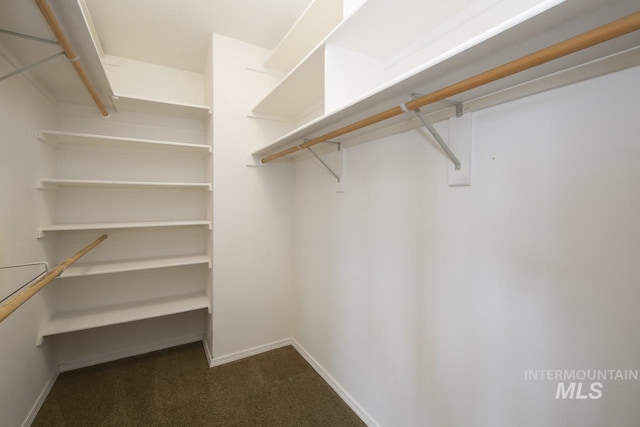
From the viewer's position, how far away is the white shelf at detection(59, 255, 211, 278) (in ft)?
6.82

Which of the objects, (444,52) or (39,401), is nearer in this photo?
(444,52)

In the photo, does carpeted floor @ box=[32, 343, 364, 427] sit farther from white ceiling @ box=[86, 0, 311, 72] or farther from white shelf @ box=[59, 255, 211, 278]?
white ceiling @ box=[86, 0, 311, 72]

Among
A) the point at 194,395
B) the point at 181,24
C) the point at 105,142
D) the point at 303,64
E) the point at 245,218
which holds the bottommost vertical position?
the point at 194,395

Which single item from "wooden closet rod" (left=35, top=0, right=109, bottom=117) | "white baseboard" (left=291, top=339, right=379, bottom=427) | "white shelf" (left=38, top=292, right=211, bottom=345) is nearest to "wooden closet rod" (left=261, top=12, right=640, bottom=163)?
"wooden closet rod" (left=35, top=0, right=109, bottom=117)

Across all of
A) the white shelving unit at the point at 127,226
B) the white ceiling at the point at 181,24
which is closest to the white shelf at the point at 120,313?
the white shelving unit at the point at 127,226

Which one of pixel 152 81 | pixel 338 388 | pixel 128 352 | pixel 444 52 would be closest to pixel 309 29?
pixel 444 52

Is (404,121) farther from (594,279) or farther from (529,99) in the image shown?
(594,279)

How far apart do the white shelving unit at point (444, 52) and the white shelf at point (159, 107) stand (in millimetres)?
948

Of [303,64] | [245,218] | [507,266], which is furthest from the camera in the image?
[245,218]

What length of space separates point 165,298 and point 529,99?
9.81 ft

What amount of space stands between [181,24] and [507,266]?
2.61 meters

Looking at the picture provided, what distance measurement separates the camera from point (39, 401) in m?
1.88

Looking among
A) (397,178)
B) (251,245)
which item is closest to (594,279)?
(397,178)

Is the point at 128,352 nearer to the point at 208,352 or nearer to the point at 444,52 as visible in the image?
the point at 208,352
